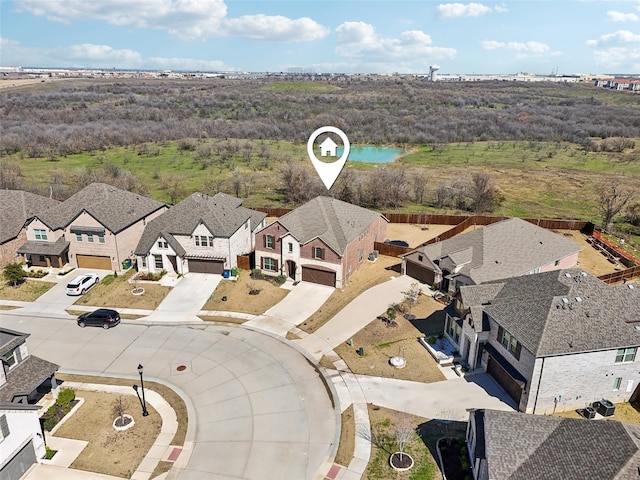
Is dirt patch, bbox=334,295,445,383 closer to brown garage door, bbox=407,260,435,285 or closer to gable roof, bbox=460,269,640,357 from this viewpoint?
brown garage door, bbox=407,260,435,285

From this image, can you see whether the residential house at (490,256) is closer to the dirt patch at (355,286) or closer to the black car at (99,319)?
the dirt patch at (355,286)

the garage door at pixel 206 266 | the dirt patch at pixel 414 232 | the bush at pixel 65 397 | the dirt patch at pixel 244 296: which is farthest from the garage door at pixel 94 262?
the dirt patch at pixel 414 232

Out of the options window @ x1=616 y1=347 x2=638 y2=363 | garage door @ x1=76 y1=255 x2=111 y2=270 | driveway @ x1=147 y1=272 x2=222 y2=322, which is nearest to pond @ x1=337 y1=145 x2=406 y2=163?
driveway @ x1=147 y1=272 x2=222 y2=322

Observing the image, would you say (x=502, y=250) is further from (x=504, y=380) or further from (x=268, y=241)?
(x=268, y=241)

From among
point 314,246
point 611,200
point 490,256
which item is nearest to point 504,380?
point 490,256

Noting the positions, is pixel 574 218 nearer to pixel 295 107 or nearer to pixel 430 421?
pixel 430 421

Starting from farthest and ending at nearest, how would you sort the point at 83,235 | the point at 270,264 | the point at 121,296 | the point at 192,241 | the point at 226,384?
the point at 83,235
the point at 270,264
the point at 192,241
the point at 121,296
the point at 226,384
